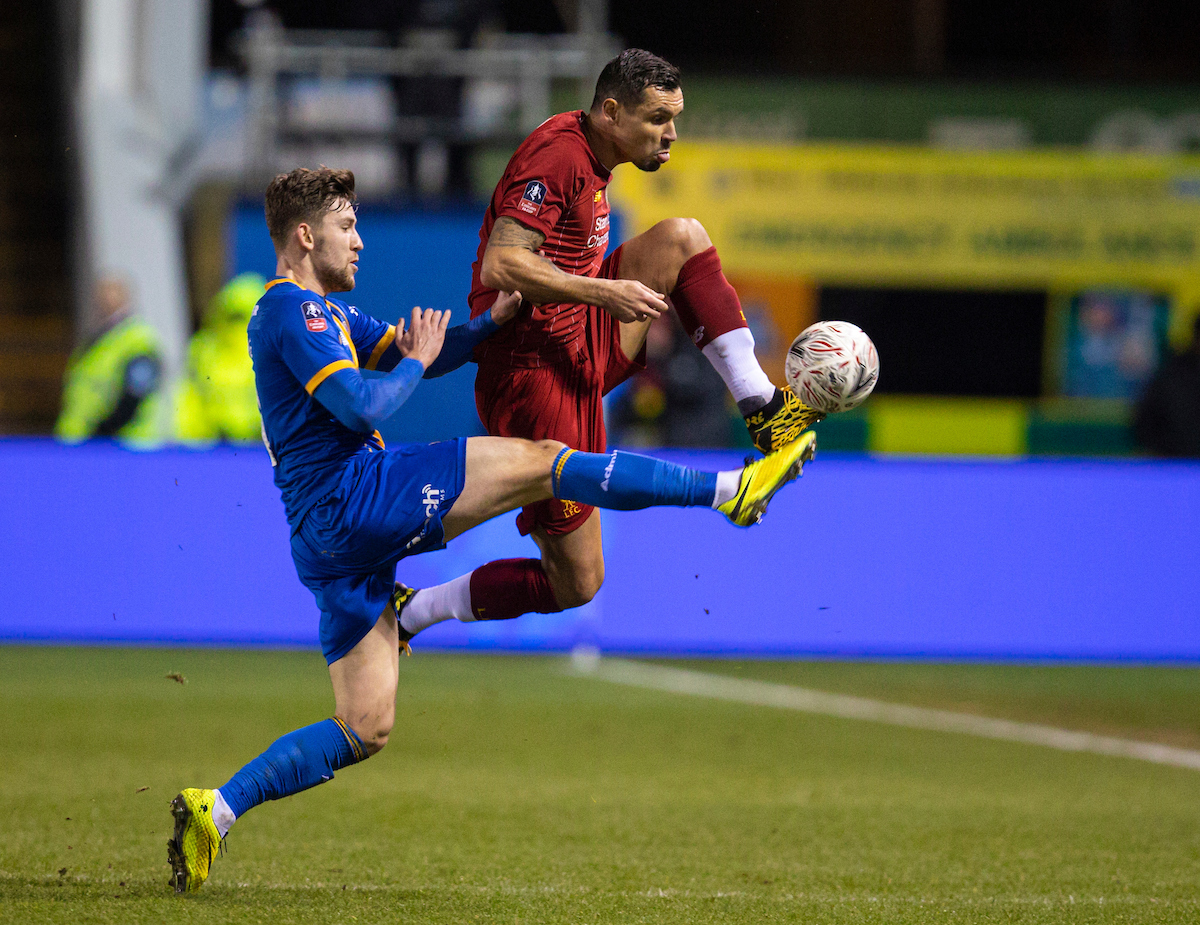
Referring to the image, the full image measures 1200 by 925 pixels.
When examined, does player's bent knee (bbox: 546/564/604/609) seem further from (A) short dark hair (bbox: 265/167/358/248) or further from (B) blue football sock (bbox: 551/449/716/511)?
(A) short dark hair (bbox: 265/167/358/248)

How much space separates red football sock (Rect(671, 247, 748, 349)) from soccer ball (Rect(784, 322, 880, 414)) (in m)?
0.30

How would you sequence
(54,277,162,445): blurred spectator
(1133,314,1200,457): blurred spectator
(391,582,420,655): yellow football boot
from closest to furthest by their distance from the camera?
(391,582,420,655): yellow football boot → (54,277,162,445): blurred spectator → (1133,314,1200,457): blurred spectator

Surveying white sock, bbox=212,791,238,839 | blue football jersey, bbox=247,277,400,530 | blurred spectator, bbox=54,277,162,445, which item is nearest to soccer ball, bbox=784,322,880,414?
blue football jersey, bbox=247,277,400,530

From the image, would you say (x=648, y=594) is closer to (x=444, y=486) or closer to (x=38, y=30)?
(x=444, y=486)

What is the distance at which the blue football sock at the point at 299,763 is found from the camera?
448 cm

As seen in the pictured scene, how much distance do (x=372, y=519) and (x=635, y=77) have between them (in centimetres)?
155

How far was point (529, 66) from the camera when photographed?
1264 centimetres

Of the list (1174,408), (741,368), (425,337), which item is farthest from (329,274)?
(1174,408)

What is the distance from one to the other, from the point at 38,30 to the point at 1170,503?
11450 mm

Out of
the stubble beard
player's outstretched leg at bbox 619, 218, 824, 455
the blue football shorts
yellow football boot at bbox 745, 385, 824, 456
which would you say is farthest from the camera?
player's outstretched leg at bbox 619, 218, 824, 455

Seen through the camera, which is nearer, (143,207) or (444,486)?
(444,486)

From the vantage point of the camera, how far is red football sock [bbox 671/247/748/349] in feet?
15.9

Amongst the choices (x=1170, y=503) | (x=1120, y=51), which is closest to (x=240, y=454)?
(x=1170, y=503)

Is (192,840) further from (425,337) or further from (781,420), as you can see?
(781,420)
